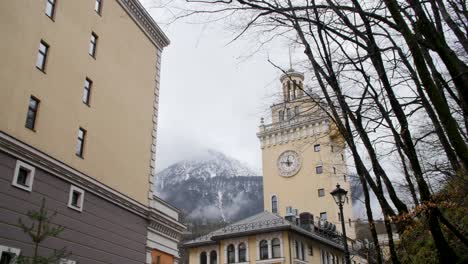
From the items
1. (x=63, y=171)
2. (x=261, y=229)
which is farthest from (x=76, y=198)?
(x=261, y=229)

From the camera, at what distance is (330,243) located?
47125mm

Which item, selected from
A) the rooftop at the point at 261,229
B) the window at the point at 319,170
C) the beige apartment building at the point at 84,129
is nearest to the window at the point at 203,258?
the rooftop at the point at 261,229

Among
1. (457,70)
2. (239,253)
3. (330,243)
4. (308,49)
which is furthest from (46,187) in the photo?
(330,243)

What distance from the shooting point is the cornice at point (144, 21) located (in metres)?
23.1

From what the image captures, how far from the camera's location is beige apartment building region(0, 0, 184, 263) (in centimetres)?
1463

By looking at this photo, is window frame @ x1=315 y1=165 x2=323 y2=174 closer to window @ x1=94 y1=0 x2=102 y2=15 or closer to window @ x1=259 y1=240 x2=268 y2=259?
window @ x1=259 y1=240 x2=268 y2=259

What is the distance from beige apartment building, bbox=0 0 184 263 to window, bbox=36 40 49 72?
0.12ft

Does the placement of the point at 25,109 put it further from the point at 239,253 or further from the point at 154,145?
the point at 239,253

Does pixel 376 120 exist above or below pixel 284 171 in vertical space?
below

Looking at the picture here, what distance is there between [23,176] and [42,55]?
456cm

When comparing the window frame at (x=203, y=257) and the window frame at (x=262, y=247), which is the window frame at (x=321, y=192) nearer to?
the window frame at (x=262, y=247)

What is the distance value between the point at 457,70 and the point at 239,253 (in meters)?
38.7

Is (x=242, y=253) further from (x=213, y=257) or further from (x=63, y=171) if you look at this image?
(x=63, y=171)

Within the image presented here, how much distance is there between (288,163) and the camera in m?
59.4
